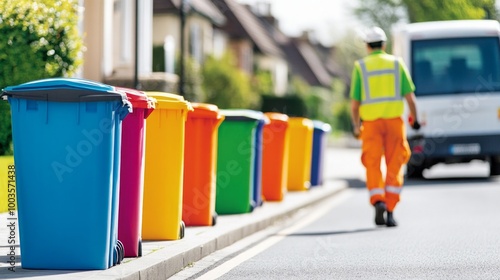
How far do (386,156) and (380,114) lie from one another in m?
0.45

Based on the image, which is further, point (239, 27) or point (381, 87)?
point (239, 27)

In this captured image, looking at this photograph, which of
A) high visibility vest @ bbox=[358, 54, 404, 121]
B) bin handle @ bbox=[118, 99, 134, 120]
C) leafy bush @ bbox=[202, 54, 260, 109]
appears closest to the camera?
bin handle @ bbox=[118, 99, 134, 120]

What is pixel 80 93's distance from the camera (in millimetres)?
7555

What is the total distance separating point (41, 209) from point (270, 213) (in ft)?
20.4

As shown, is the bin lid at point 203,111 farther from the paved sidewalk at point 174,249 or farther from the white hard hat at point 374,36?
the white hard hat at point 374,36

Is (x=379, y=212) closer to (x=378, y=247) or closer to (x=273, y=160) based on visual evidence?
(x=378, y=247)

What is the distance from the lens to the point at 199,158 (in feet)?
36.8

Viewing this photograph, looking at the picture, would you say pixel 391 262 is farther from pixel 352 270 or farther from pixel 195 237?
pixel 195 237

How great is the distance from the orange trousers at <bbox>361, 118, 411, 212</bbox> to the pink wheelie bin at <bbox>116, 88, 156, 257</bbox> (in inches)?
173

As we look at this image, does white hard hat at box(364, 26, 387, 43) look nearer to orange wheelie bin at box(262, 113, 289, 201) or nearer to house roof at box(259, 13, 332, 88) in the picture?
orange wheelie bin at box(262, 113, 289, 201)

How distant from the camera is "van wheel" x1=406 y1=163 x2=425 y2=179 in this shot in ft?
76.4

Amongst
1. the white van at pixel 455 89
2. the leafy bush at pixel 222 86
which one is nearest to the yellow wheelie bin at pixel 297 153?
the white van at pixel 455 89

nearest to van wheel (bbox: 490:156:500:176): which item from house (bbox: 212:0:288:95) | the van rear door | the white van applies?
the white van

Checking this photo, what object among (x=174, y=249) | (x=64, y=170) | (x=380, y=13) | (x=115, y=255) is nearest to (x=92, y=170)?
(x=64, y=170)
